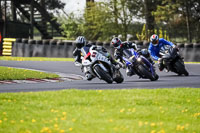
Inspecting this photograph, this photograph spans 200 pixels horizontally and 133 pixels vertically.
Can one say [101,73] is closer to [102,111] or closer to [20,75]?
[20,75]

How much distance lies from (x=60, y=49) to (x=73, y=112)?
21.2 metres

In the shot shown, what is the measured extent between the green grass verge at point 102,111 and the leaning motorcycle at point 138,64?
3.26m

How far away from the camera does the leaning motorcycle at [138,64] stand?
54.1 ft

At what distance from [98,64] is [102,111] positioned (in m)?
5.27

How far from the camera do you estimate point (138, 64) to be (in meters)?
16.6

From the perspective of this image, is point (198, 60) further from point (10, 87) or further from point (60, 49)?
point (10, 87)

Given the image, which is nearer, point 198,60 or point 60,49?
point 198,60

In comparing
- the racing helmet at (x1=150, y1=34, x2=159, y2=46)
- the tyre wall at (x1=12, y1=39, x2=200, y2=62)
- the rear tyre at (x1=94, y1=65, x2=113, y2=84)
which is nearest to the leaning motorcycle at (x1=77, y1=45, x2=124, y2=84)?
the rear tyre at (x1=94, y1=65, x2=113, y2=84)

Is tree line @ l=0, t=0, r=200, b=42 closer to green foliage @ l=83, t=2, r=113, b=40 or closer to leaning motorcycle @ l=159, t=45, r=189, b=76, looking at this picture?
green foliage @ l=83, t=2, r=113, b=40

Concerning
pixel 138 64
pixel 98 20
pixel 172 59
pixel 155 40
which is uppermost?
pixel 98 20

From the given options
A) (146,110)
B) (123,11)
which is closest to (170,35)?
(123,11)

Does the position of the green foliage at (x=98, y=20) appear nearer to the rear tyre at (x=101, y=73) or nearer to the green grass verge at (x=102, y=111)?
the rear tyre at (x=101, y=73)

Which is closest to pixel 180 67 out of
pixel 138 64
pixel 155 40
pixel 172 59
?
pixel 172 59

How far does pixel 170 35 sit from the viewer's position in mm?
37031
